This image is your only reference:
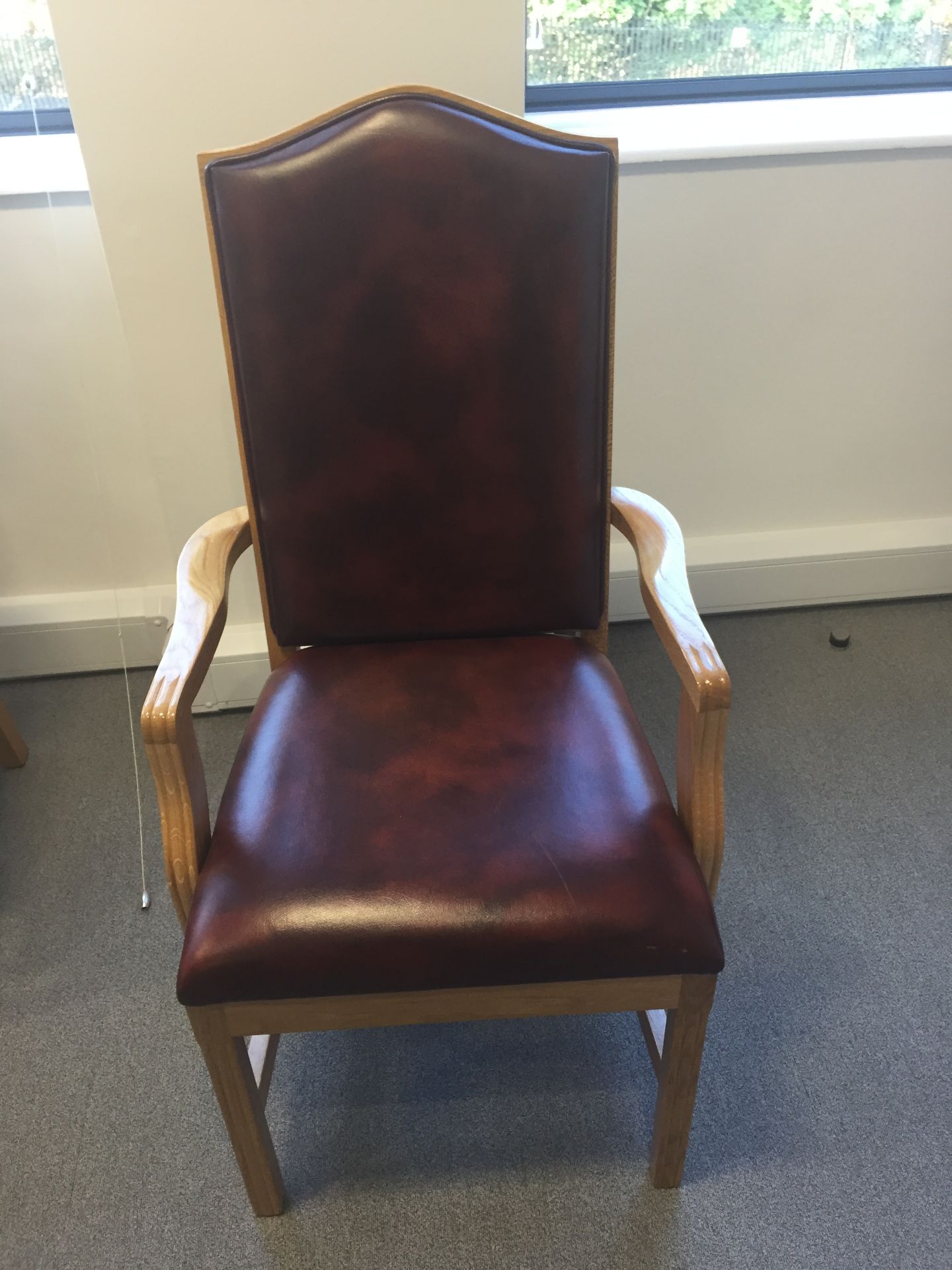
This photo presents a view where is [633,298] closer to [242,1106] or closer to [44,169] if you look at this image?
[44,169]

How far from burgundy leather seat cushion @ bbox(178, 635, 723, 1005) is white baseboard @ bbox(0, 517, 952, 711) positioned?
0.76 metres

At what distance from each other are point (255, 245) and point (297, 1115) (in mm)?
991

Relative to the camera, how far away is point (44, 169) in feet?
4.58

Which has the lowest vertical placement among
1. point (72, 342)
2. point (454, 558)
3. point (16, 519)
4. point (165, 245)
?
point (16, 519)

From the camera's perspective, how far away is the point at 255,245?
942 millimetres

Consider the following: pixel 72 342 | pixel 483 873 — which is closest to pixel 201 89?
pixel 72 342

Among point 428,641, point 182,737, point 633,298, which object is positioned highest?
point 633,298

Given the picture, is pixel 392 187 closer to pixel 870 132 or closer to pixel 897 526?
pixel 870 132

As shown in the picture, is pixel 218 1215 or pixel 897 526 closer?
pixel 218 1215

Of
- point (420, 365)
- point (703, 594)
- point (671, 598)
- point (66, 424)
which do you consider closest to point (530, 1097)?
point (671, 598)

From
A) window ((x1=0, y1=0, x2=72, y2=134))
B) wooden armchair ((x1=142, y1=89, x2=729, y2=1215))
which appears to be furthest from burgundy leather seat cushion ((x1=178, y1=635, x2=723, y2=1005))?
window ((x1=0, y1=0, x2=72, y2=134))

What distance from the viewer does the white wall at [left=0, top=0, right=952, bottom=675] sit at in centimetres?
118

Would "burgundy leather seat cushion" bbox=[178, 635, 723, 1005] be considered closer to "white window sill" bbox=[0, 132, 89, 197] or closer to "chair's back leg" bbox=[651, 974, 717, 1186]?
"chair's back leg" bbox=[651, 974, 717, 1186]

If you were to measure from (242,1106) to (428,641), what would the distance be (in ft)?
1.76
